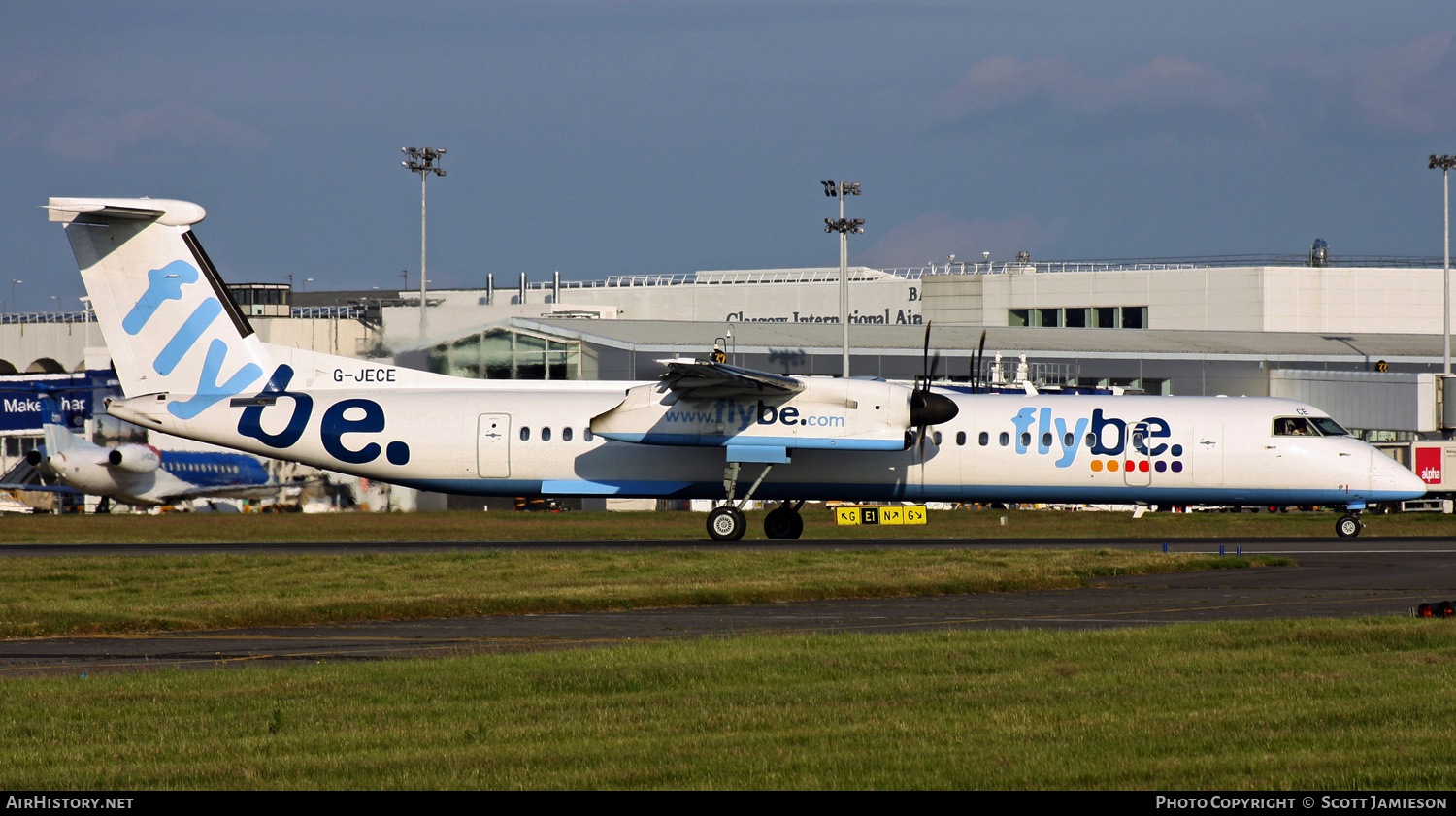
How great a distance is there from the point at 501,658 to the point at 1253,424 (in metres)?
21.0

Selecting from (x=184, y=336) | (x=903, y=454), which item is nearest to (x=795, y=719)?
(x=903, y=454)

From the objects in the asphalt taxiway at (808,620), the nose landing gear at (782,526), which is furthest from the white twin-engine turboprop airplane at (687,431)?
the asphalt taxiway at (808,620)

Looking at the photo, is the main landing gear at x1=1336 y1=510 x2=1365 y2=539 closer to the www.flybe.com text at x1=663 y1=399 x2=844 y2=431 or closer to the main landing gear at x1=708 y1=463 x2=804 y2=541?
the www.flybe.com text at x1=663 y1=399 x2=844 y2=431

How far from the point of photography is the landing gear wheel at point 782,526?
1178 inches

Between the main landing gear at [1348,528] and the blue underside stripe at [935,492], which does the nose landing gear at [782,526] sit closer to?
the blue underside stripe at [935,492]

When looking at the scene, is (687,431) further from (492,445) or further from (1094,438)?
(1094,438)

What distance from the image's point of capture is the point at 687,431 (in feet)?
92.9

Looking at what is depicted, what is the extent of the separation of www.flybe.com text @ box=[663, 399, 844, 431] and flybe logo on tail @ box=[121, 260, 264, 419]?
926 cm

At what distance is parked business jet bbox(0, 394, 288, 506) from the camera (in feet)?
150

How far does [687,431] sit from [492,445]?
4116 millimetres

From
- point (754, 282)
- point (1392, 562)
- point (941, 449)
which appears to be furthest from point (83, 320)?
point (1392, 562)

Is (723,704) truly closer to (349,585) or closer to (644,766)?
(644,766)

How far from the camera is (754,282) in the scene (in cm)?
9650

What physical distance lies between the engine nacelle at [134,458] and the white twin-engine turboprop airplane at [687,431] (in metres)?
18.4
